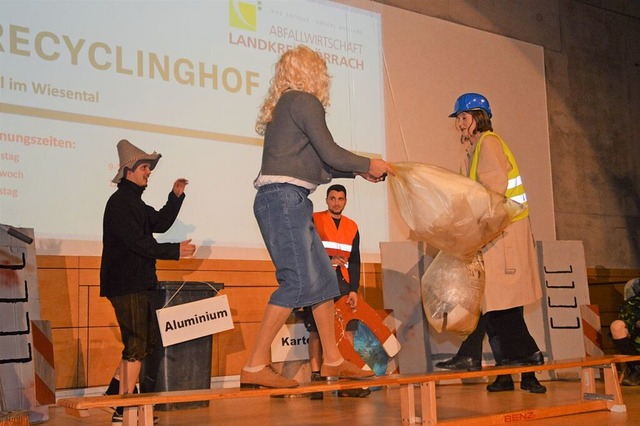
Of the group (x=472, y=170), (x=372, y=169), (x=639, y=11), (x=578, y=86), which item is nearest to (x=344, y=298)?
(x=472, y=170)

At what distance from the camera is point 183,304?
4469mm

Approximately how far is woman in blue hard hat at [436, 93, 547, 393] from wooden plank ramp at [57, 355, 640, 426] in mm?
317

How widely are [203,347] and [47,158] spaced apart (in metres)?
1.56

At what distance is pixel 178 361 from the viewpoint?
177 inches

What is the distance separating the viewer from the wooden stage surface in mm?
3668

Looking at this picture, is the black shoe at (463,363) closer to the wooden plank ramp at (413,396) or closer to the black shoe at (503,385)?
the wooden plank ramp at (413,396)

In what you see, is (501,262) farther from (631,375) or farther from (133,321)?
(631,375)

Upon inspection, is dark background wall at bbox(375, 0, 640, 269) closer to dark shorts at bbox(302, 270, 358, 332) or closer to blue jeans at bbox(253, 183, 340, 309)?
dark shorts at bbox(302, 270, 358, 332)

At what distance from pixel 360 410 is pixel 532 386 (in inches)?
45.6

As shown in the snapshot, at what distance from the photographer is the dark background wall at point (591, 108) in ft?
26.2

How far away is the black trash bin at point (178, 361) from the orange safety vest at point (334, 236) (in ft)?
3.16

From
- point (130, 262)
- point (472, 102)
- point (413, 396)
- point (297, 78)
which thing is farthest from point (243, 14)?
point (413, 396)

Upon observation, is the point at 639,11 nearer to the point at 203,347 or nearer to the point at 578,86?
the point at 578,86

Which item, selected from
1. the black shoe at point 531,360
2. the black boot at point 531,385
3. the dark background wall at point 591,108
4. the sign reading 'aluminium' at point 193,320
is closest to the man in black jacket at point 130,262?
the sign reading 'aluminium' at point 193,320
